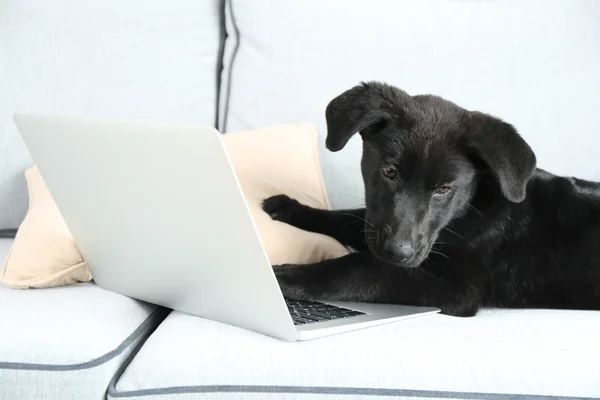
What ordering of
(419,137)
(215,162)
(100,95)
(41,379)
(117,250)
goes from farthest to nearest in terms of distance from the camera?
(100,95) → (419,137) → (117,250) → (41,379) → (215,162)

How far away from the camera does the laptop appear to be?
3.05 feet

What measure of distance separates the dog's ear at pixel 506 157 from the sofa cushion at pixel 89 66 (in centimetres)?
104

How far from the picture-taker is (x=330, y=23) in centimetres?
199

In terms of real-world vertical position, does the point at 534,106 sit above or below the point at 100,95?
above

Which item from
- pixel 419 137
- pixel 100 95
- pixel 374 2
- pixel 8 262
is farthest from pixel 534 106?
pixel 8 262

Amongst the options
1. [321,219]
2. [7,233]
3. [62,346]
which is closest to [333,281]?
[321,219]

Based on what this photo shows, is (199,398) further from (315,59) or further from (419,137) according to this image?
(315,59)

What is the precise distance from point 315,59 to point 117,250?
40.7 inches

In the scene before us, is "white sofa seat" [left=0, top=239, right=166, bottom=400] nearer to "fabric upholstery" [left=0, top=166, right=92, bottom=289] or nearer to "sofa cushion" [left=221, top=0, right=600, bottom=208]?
"fabric upholstery" [left=0, top=166, right=92, bottom=289]

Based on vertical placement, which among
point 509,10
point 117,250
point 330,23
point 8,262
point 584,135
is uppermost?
point 509,10

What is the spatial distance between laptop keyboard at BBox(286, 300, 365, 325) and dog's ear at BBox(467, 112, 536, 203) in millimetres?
397

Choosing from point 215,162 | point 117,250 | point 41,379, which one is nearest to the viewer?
point 215,162

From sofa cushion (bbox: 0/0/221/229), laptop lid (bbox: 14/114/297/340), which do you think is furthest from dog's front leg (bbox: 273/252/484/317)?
sofa cushion (bbox: 0/0/221/229)

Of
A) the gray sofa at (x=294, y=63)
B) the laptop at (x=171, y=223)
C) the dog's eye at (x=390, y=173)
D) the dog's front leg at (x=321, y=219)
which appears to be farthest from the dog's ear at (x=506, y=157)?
the gray sofa at (x=294, y=63)
